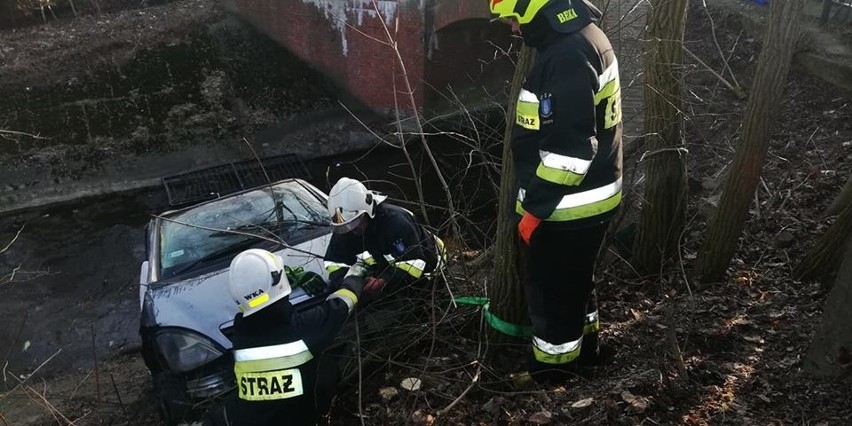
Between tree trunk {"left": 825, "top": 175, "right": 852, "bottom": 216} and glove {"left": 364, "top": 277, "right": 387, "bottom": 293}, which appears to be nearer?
tree trunk {"left": 825, "top": 175, "right": 852, "bottom": 216}

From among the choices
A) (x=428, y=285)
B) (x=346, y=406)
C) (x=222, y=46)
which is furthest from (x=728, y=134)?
(x=222, y=46)

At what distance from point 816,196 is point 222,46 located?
10781 millimetres

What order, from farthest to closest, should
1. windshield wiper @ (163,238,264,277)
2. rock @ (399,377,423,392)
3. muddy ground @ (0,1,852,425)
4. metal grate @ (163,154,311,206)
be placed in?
metal grate @ (163,154,311,206)
windshield wiper @ (163,238,264,277)
rock @ (399,377,423,392)
muddy ground @ (0,1,852,425)

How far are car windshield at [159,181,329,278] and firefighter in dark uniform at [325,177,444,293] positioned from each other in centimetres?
72

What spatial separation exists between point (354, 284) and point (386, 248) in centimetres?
52

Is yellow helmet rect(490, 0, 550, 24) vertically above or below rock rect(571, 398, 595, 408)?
above

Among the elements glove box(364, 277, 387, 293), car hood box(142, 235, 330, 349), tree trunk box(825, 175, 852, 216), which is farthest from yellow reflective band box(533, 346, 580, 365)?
tree trunk box(825, 175, 852, 216)

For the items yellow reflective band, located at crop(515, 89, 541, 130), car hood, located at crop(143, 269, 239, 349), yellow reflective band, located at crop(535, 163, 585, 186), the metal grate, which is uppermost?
yellow reflective band, located at crop(515, 89, 541, 130)

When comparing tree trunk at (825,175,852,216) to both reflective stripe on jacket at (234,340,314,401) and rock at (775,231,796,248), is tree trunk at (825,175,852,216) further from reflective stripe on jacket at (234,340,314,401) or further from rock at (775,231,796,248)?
reflective stripe on jacket at (234,340,314,401)

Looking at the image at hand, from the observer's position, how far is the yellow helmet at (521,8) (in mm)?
2609

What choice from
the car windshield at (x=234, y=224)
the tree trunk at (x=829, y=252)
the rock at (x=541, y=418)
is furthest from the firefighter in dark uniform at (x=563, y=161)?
the car windshield at (x=234, y=224)

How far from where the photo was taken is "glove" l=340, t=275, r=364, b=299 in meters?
3.56

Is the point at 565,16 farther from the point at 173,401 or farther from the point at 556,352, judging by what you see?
the point at 173,401

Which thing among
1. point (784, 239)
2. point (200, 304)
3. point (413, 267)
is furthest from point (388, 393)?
point (784, 239)
